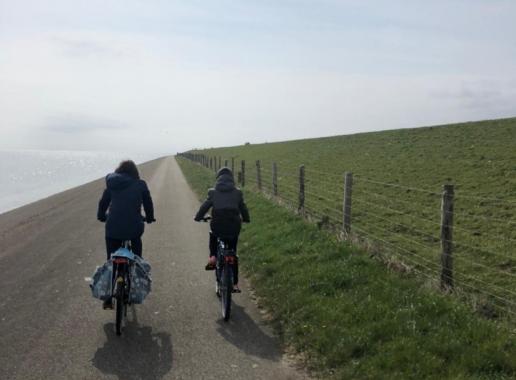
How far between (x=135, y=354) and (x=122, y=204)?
202cm

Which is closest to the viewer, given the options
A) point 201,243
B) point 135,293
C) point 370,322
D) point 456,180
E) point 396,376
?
point 396,376

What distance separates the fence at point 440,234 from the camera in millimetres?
7301

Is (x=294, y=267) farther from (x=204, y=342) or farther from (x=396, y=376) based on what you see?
(x=396, y=376)

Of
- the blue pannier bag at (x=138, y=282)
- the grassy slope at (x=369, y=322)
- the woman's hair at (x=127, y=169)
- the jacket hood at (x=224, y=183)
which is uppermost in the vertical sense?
the woman's hair at (x=127, y=169)

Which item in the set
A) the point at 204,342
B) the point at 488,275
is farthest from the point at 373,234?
the point at 204,342

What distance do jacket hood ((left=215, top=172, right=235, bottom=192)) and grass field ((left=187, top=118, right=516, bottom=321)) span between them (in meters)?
3.14

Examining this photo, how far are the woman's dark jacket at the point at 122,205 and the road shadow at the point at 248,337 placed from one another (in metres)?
1.81

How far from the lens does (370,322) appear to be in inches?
236

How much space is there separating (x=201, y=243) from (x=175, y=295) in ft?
15.3

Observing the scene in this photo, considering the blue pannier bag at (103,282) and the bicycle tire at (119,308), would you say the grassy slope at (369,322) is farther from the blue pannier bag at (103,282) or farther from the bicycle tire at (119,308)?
the blue pannier bag at (103,282)

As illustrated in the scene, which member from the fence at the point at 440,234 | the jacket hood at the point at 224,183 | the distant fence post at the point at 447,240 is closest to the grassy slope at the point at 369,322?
the distant fence post at the point at 447,240

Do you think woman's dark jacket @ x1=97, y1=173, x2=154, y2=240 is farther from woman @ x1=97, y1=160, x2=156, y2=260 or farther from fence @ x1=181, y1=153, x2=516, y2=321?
fence @ x1=181, y1=153, x2=516, y2=321

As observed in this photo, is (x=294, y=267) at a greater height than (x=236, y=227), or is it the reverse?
(x=236, y=227)

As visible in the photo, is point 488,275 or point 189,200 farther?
point 189,200
